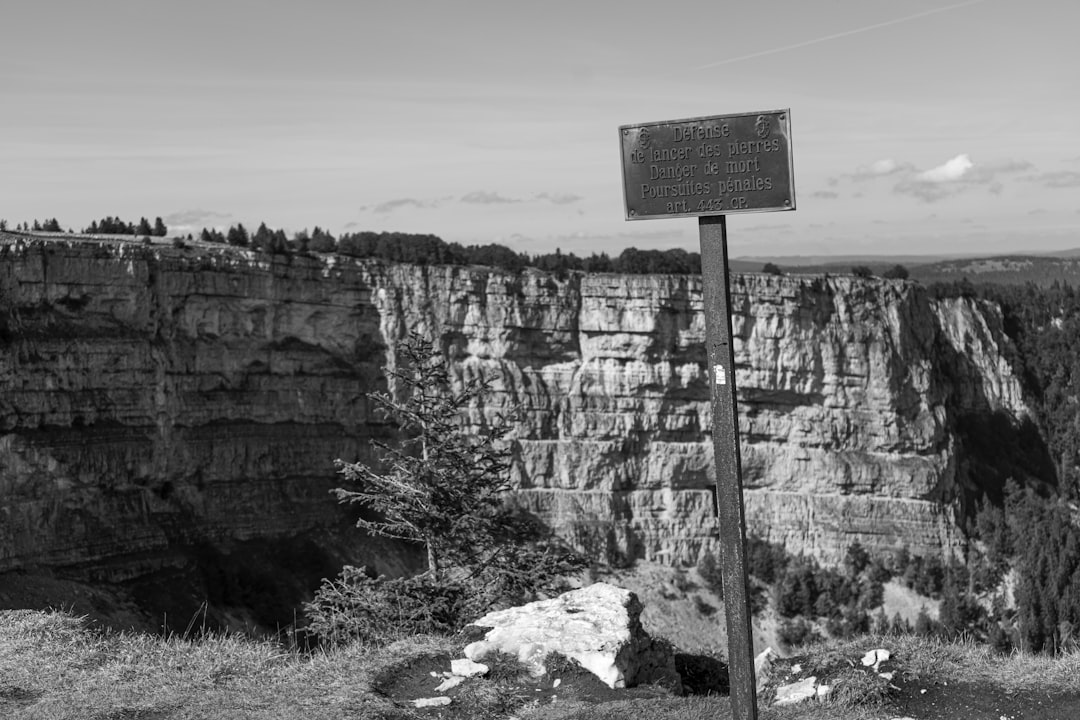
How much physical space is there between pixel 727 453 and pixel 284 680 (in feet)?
20.0

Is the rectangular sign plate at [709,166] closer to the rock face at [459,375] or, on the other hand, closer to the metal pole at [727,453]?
the metal pole at [727,453]

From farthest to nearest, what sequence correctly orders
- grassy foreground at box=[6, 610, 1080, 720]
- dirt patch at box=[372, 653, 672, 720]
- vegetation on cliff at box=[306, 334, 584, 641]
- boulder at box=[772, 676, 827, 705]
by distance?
vegetation on cliff at box=[306, 334, 584, 641]
boulder at box=[772, 676, 827, 705]
dirt patch at box=[372, 653, 672, 720]
grassy foreground at box=[6, 610, 1080, 720]

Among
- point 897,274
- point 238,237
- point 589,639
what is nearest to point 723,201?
point 589,639

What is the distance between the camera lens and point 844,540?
73875 mm

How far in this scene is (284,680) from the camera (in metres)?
12.9

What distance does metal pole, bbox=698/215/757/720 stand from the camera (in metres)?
10.4

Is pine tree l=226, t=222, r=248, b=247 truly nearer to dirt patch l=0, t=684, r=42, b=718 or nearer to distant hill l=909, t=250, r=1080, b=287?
dirt patch l=0, t=684, r=42, b=718

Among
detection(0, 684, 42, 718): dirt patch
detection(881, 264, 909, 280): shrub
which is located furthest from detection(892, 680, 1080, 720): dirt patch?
detection(881, 264, 909, 280): shrub

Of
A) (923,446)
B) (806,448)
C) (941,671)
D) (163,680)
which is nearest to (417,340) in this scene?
(163,680)

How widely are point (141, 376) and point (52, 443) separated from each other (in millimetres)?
5844

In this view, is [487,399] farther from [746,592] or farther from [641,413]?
[746,592]

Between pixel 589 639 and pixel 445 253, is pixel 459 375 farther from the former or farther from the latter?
pixel 589 639

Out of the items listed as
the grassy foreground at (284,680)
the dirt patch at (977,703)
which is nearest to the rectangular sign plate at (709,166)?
the grassy foreground at (284,680)

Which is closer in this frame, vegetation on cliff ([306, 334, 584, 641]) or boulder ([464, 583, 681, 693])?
boulder ([464, 583, 681, 693])
